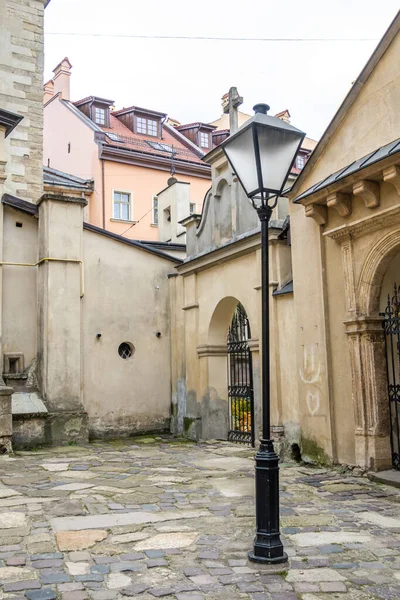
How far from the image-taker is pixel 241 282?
1148cm

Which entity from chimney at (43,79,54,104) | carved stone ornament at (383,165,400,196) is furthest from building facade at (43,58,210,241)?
carved stone ornament at (383,165,400,196)

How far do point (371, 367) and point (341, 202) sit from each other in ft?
7.41

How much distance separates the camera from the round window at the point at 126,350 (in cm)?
1338

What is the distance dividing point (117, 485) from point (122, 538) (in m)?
2.40

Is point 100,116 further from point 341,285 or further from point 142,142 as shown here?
point 341,285

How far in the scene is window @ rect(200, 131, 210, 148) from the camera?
2957 centimetres

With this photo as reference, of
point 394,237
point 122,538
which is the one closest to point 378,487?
point 394,237

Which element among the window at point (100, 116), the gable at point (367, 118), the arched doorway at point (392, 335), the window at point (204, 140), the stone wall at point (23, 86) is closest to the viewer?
the gable at point (367, 118)

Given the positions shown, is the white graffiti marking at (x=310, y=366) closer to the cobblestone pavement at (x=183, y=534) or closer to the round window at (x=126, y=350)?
the cobblestone pavement at (x=183, y=534)

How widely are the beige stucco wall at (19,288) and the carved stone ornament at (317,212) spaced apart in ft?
20.9

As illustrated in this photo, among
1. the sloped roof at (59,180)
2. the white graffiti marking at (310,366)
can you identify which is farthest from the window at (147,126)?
the white graffiti marking at (310,366)

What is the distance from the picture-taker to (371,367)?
807cm

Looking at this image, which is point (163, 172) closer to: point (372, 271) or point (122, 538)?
point (372, 271)

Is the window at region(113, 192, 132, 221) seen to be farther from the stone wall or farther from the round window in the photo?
the round window
